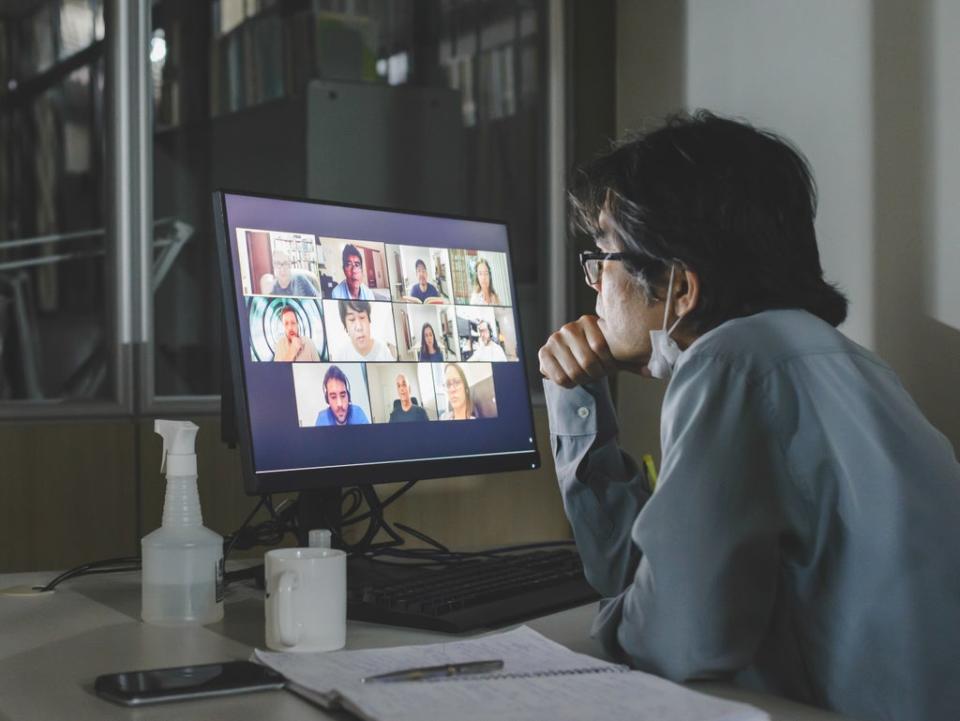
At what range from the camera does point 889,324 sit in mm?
1696

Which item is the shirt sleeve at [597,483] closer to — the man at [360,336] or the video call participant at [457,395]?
the video call participant at [457,395]

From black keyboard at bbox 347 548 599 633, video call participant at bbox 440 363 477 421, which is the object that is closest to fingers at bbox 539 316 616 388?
video call participant at bbox 440 363 477 421

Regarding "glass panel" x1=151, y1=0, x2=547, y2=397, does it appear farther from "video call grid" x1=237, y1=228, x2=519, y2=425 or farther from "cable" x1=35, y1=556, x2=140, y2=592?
"video call grid" x1=237, y1=228, x2=519, y2=425

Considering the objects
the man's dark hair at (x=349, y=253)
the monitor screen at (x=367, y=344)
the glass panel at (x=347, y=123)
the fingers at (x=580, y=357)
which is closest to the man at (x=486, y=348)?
the monitor screen at (x=367, y=344)

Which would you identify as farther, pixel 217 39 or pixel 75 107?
pixel 75 107

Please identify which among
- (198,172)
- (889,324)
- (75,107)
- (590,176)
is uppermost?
(75,107)

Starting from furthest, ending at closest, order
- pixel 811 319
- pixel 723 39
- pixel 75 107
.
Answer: pixel 75 107 < pixel 723 39 < pixel 811 319

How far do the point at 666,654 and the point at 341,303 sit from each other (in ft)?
2.12

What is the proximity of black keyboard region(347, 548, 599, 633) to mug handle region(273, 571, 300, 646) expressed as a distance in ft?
0.52

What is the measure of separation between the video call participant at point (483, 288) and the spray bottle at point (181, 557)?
508mm

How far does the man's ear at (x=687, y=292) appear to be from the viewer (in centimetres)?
109

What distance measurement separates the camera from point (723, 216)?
1062 mm

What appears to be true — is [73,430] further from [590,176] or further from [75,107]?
[75,107]

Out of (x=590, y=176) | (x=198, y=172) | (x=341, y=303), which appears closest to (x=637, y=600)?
(x=590, y=176)
